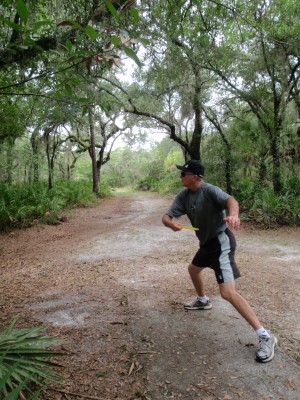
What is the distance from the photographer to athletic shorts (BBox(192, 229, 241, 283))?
326 centimetres

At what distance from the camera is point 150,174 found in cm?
3600

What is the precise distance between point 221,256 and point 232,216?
578 millimetres

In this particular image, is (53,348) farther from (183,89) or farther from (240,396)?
(183,89)

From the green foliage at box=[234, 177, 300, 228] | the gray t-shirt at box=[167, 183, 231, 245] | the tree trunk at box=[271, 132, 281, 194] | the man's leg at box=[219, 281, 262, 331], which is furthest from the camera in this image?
the tree trunk at box=[271, 132, 281, 194]

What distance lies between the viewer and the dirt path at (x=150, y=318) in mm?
2607

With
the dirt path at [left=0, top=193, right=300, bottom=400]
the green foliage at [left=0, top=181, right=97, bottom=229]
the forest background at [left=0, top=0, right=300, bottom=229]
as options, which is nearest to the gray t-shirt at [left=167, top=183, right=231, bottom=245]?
the dirt path at [left=0, top=193, right=300, bottom=400]

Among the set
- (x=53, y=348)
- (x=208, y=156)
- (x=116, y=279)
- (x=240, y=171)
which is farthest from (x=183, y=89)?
(x=53, y=348)

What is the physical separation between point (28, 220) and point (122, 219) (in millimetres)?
3787

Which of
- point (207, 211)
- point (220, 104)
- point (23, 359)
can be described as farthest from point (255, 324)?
point (220, 104)

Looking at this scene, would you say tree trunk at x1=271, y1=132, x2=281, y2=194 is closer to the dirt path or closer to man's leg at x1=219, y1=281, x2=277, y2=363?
the dirt path

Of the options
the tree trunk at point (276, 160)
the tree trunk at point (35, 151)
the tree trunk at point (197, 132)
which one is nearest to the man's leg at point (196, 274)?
the tree trunk at point (276, 160)

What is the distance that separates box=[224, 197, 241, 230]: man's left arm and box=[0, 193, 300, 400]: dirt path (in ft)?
4.19

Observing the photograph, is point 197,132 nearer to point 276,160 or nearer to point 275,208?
point 276,160

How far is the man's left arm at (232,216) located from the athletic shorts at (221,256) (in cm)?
40
